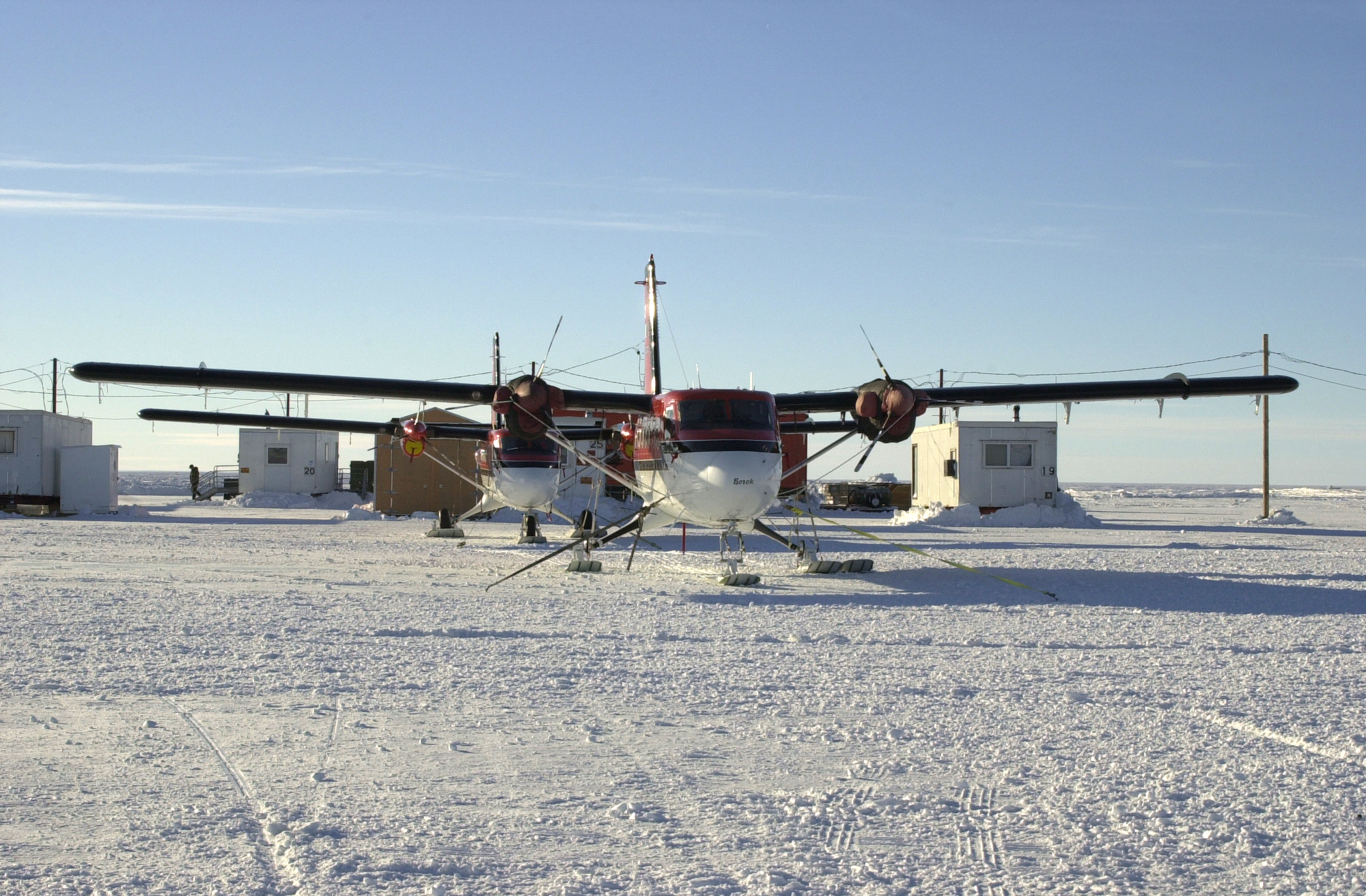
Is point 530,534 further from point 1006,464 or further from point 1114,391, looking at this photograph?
point 1006,464

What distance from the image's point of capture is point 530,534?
24.8m

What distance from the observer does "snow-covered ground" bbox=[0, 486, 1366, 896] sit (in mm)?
4094

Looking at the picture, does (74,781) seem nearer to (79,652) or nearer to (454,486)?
(79,652)

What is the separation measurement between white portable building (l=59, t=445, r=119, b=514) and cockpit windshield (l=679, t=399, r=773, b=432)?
30.1 meters

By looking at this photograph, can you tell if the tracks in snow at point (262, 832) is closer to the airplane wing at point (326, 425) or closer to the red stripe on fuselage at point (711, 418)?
the red stripe on fuselage at point (711, 418)

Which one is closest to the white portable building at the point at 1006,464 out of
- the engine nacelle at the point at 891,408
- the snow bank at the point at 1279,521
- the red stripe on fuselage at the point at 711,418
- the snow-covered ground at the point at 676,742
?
the snow bank at the point at 1279,521

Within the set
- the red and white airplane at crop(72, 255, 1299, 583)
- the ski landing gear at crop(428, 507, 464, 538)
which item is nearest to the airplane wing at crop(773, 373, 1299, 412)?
the red and white airplane at crop(72, 255, 1299, 583)

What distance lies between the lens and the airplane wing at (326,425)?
77.5 ft

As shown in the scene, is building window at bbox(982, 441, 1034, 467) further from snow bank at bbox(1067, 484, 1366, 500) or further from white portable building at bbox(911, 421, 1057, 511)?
snow bank at bbox(1067, 484, 1366, 500)

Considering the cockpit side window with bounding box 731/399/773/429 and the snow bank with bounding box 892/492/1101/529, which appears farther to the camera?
the snow bank with bounding box 892/492/1101/529

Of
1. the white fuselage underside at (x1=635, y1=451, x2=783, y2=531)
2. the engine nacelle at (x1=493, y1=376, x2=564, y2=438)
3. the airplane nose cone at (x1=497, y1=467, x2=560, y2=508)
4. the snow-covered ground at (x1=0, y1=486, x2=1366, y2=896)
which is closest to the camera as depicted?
the snow-covered ground at (x1=0, y1=486, x2=1366, y2=896)

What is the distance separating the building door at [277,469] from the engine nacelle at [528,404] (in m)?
36.6

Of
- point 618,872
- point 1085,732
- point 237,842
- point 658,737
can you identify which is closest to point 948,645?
point 1085,732

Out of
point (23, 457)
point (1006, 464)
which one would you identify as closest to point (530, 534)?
point (1006, 464)
